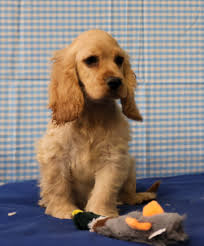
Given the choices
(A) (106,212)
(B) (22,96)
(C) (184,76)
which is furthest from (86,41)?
(C) (184,76)

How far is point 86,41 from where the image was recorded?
1546mm

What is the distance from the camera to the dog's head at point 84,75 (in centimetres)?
145

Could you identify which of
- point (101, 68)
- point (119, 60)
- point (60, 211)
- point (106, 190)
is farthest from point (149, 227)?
point (119, 60)

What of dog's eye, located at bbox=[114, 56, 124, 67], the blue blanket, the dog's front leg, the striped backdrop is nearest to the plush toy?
the blue blanket

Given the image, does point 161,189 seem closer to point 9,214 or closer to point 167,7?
point 9,214

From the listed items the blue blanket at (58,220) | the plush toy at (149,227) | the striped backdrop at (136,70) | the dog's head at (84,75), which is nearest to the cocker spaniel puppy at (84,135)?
the dog's head at (84,75)

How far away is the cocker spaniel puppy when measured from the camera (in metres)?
1.51

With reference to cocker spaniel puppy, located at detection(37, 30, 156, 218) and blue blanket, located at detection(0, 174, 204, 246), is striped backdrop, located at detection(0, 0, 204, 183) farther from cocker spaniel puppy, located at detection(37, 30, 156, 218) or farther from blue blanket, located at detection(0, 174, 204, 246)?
cocker spaniel puppy, located at detection(37, 30, 156, 218)

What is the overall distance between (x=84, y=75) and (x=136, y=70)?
1.40m

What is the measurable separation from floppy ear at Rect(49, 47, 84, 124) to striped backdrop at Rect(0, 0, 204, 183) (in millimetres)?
1235

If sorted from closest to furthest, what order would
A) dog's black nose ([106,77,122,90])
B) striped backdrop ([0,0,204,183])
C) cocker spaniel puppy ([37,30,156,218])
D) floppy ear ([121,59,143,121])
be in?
dog's black nose ([106,77,122,90]) < cocker spaniel puppy ([37,30,156,218]) < floppy ear ([121,59,143,121]) < striped backdrop ([0,0,204,183])

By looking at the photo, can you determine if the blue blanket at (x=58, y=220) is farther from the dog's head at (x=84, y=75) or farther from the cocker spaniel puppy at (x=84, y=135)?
the dog's head at (x=84, y=75)

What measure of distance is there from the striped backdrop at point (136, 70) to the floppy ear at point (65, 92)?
4.05 ft

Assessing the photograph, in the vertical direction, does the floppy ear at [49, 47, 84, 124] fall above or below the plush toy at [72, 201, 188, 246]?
above
